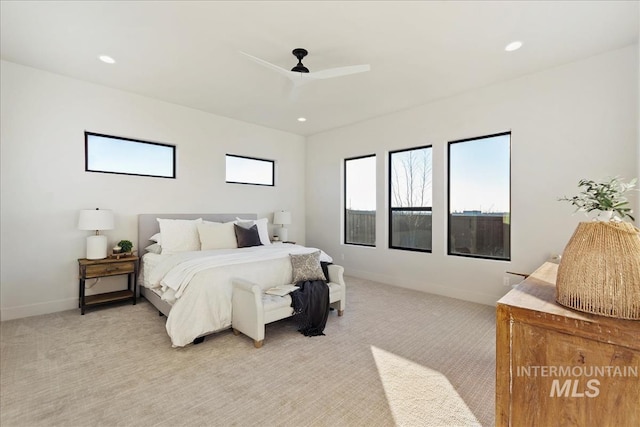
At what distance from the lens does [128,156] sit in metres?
4.27

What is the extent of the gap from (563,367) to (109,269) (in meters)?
4.40

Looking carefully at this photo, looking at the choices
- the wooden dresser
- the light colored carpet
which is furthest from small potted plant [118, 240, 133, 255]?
the wooden dresser

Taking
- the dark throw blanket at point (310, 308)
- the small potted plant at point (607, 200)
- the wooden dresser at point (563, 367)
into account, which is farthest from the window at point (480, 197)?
the wooden dresser at point (563, 367)

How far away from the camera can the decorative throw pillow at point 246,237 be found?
4203mm

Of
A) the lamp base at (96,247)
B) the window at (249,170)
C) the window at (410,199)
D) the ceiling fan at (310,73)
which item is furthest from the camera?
the window at (249,170)

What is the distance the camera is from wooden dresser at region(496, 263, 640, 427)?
Answer: 819 millimetres

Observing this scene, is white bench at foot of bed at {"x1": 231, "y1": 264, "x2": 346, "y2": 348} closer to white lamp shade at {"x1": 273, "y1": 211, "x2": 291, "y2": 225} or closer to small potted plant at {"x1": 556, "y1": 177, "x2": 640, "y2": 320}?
small potted plant at {"x1": 556, "y1": 177, "x2": 640, "y2": 320}

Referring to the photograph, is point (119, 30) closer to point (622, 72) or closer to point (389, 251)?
point (389, 251)

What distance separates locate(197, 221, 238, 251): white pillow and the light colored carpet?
1.10 m

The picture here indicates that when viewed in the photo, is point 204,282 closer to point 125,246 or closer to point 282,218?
point 125,246

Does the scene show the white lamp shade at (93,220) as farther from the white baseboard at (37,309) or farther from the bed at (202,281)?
the white baseboard at (37,309)

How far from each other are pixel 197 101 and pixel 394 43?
3.03 meters

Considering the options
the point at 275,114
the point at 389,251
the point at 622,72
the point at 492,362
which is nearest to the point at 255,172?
the point at 275,114

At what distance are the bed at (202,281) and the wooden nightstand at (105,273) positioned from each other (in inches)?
8.3
